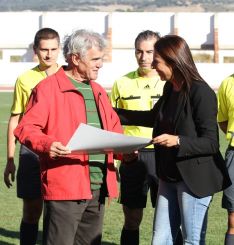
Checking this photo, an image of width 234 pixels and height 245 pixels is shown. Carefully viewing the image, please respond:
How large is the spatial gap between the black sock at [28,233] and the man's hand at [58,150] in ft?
8.15

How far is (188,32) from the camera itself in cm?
6856

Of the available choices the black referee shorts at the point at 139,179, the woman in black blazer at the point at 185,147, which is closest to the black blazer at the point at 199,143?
the woman in black blazer at the point at 185,147

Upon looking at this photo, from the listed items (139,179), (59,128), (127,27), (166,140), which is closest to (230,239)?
(139,179)

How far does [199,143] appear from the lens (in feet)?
18.4

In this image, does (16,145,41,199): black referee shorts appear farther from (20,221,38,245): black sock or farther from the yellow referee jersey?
the yellow referee jersey

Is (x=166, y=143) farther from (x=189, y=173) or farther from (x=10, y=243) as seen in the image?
(x=10, y=243)

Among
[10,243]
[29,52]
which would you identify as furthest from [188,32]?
[10,243]

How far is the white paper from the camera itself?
539 cm

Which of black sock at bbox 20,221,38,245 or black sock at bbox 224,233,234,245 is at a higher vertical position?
black sock at bbox 224,233,234,245

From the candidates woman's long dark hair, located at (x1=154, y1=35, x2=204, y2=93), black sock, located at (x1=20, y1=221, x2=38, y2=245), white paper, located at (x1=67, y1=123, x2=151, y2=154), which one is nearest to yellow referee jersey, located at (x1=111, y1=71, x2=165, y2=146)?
black sock, located at (x1=20, y1=221, x2=38, y2=245)

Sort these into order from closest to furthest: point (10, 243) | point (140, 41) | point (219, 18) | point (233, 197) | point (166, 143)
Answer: point (166, 143), point (233, 197), point (140, 41), point (10, 243), point (219, 18)

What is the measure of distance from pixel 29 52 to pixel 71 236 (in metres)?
63.2

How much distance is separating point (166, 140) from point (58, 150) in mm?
703

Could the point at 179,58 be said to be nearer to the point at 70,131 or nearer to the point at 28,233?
the point at 70,131
